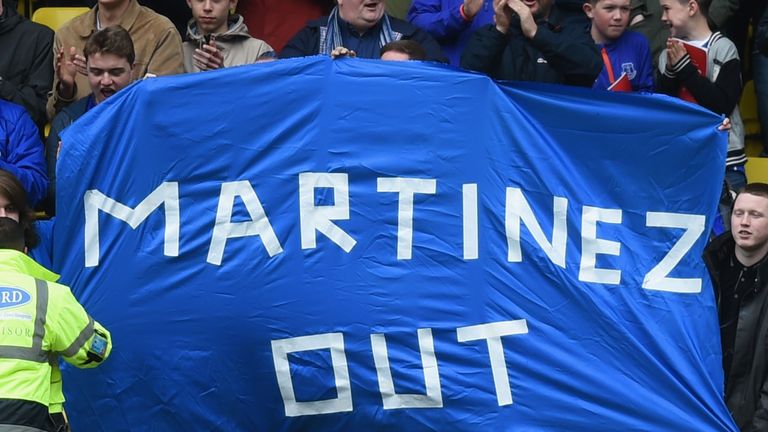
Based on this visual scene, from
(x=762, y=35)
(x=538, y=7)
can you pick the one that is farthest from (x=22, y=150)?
(x=762, y=35)

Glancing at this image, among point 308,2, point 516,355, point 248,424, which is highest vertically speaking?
point 308,2

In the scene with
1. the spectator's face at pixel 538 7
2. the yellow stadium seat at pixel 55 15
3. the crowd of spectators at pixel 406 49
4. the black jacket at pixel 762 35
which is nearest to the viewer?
the crowd of spectators at pixel 406 49

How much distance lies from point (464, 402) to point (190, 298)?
1.41 meters

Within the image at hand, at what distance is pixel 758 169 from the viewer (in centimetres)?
1034

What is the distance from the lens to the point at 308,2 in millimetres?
10977

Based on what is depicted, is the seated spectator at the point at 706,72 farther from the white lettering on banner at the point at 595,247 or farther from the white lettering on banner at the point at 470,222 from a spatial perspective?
the white lettering on banner at the point at 470,222

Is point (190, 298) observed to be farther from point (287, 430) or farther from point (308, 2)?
point (308, 2)

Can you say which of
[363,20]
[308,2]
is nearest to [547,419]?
[363,20]

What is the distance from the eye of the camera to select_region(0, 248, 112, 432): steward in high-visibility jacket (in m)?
6.96

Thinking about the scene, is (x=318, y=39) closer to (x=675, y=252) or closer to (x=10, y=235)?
(x=675, y=252)

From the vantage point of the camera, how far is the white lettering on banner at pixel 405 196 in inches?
311

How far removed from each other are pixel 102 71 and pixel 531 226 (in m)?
2.61

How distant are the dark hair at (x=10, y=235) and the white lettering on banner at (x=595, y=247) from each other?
8.61 ft

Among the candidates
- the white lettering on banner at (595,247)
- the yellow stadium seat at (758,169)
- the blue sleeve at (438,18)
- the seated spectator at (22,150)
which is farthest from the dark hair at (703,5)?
the seated spectator at (22,150)
